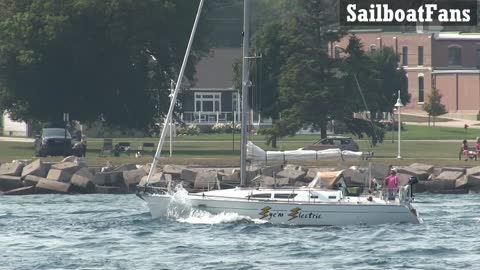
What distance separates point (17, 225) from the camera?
5172 cm

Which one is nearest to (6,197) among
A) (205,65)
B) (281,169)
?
(281,169)

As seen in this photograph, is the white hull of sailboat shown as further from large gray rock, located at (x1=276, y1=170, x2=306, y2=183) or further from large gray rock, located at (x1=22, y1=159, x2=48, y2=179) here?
large gray rock, located at (x1=22, y1=159, x2=48, y2=179)

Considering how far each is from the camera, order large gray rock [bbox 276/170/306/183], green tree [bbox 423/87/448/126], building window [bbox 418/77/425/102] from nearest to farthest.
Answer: large gray rock [bbox 276/170/306/183] < green tree [bbox 423/87/448/126] < building window [bbox 418/77/425/102]

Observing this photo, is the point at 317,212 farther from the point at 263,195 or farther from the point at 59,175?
the point at 59,175

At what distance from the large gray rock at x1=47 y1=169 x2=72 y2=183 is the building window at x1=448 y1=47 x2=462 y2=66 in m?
84.5

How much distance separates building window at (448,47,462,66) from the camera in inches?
5743

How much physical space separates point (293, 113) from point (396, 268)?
4362 cm

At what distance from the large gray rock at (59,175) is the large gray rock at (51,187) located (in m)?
0.20

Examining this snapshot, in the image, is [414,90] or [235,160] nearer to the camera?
[235,160]

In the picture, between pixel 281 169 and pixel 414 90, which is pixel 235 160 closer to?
pixel 281 169

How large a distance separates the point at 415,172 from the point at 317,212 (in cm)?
1826

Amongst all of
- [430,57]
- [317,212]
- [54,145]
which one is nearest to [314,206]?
[317,212]

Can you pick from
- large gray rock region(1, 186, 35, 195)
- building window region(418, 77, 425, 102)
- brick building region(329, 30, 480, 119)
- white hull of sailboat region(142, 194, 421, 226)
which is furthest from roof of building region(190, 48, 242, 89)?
white hull of sailboat region(142, 194, 421, 226)

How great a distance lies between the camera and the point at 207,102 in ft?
415
